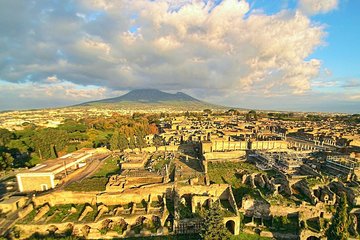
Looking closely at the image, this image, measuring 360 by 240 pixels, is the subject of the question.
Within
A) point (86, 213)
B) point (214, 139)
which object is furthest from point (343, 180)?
point (86, 213)

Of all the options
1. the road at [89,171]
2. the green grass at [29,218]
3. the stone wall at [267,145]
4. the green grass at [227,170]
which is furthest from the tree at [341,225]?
the road at [89,171]

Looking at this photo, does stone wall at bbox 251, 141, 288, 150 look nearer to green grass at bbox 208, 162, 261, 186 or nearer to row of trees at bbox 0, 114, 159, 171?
green grass at bbox 208, 162, 261, 186

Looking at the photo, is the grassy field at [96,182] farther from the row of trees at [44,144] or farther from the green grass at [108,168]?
the row of trees at [44,144]

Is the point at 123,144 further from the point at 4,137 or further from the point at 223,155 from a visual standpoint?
the point at 4,137

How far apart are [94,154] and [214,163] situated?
23.6 metres

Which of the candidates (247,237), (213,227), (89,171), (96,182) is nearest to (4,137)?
(89,171)

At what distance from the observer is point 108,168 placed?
32469 mm

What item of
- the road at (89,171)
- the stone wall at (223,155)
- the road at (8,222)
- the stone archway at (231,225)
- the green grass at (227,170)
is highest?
the stone wall at (223,155)

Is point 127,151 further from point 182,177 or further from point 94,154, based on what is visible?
point 182,177

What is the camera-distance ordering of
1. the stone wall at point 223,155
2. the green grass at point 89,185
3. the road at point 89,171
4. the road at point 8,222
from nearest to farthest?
1. the road at point 8,222
2. the green grass at point 89,185
3. the road at point 89,171
4. the stone wall at point 223,155

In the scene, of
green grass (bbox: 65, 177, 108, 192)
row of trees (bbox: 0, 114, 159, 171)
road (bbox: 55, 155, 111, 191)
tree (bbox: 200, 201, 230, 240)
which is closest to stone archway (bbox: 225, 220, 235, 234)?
tree (bbox: 200, 201, 230, 240)

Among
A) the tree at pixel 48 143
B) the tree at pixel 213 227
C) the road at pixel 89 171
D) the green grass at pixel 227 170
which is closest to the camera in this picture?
the tree at pixel 213 227

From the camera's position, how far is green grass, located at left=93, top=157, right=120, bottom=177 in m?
30.0

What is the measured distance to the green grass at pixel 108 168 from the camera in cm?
2997
